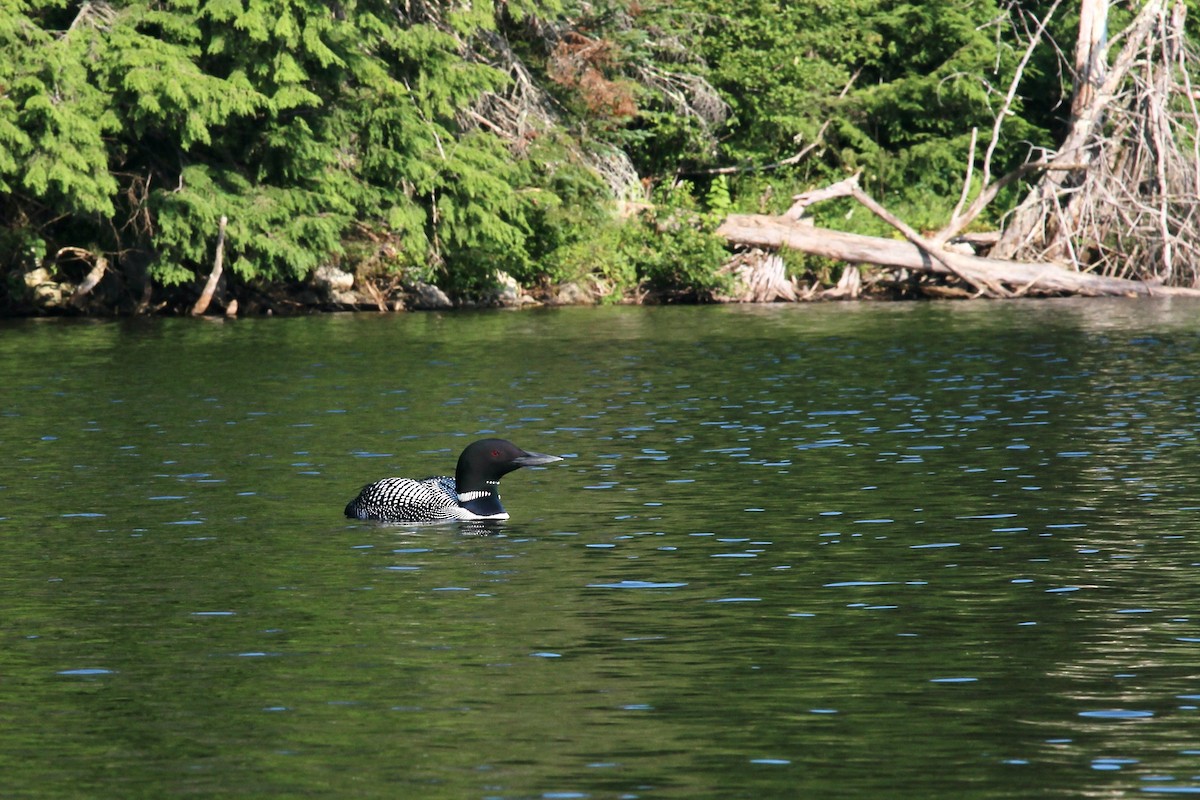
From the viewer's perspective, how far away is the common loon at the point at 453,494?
54.1ft

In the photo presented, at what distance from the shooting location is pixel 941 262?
50906 mm

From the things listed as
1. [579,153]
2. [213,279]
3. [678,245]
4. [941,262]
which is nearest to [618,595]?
Answer: [213,279]

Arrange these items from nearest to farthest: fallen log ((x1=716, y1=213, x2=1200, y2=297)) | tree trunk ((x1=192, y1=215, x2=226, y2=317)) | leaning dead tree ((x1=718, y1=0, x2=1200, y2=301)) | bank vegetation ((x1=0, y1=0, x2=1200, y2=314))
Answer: bank vegetation ((x1=0, y1=0, x2=1200, y2=314))
tree trunk ((x1=192, y1=215, x2=226, y2=317))
leaning dead tree ((x1=718, y1=0, x2=1200, y2=301))
fallen log ((x1=716, y1=213, x2=1200, y2=297))

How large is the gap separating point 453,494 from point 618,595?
3916 mm

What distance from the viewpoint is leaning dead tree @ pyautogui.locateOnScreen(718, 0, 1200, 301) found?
50094 mm

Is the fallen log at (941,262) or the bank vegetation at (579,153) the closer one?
the bank vegetation at (579,153)

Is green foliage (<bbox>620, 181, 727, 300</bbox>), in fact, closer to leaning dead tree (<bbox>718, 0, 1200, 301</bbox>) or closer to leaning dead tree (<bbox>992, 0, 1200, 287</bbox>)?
leaning dead tree (<bbox>718, 0, 1200, 301</bbox>)

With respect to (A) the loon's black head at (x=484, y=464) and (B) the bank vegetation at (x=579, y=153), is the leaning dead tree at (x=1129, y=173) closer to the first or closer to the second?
(B) the bank vegetation at (x=579, y=153)

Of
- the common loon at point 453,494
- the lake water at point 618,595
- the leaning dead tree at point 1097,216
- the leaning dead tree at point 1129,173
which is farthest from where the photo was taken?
the leaning dead tree at point 1097,216

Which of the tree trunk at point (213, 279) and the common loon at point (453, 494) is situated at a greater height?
the tree trunk at point (213, 279)

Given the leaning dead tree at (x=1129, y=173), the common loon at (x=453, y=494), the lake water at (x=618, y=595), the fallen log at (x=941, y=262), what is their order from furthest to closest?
1. the fallen log at (x=941, y=262)
2. the leaning dead tree at (x=1129, y=173)
3. the common loon at (x=453, y=494)
4. the lake water at (x=618, y=595)

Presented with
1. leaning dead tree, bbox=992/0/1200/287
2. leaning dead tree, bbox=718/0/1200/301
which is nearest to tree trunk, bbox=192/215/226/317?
leaning dead tree, bbox=718/0/1200/301

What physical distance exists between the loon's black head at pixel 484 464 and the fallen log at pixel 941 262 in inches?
1378

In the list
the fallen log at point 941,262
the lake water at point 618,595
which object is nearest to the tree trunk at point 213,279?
the fallen log at point 941,262
